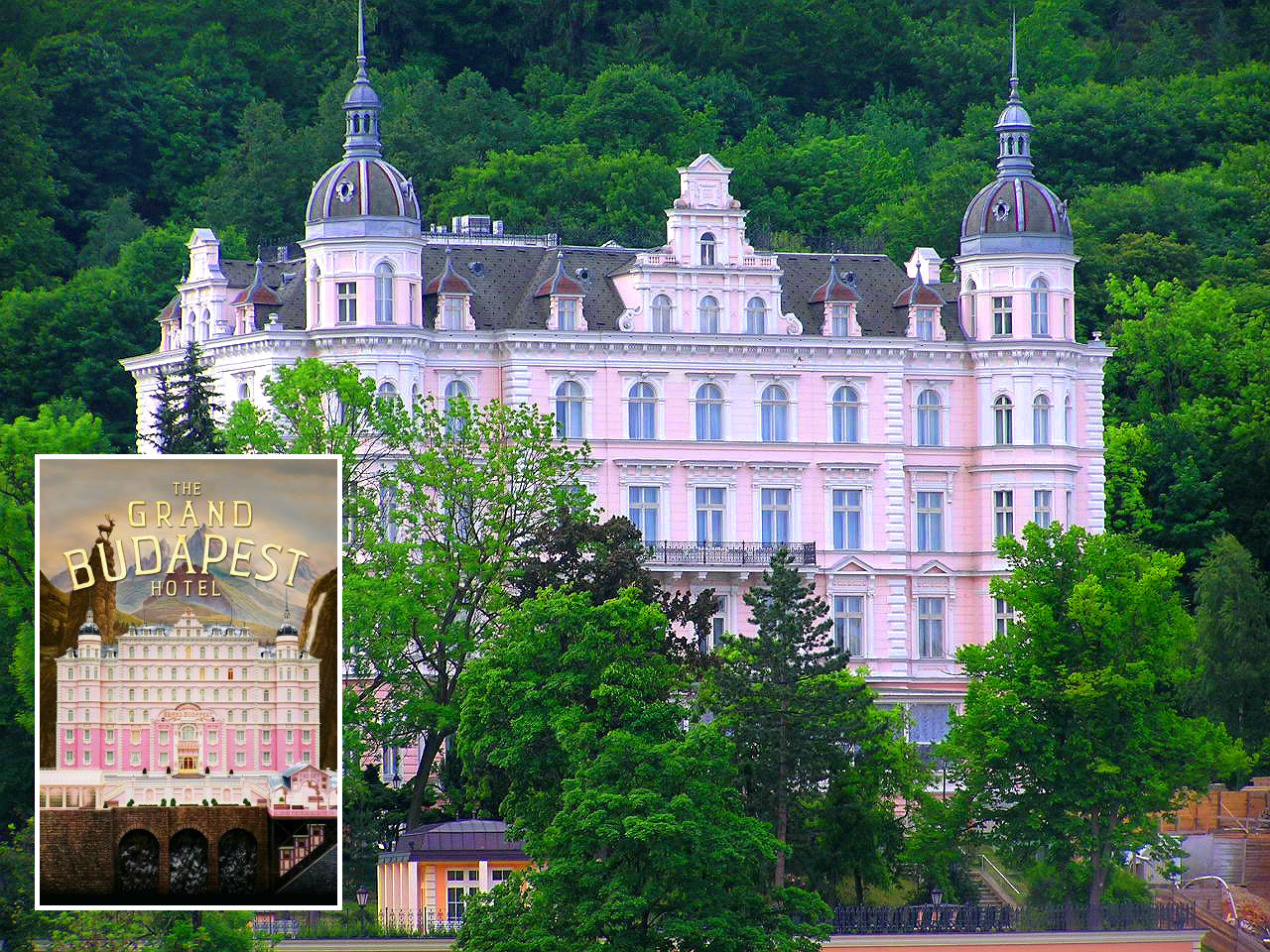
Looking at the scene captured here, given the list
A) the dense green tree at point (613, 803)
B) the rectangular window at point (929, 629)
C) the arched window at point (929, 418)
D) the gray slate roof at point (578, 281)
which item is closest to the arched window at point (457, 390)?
the gray slate roof at point (578, 281)

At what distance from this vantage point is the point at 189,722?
1453 inches

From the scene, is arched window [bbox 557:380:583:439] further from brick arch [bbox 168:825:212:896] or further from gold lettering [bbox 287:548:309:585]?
gold lettering [bbox 287:548:309:585]

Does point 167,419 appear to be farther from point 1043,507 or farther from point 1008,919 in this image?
point 1008,919

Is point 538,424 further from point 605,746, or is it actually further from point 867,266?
point 605,746

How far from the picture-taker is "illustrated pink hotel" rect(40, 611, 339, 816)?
120ft

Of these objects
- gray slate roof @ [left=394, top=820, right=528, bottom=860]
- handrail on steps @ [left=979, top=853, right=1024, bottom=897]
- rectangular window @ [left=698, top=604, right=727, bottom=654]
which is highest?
rectangular window @ [left=698, top=604, right=727, bottom=654]

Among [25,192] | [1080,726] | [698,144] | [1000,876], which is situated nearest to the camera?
[1080,726]

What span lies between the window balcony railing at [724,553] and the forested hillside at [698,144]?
13304 mm

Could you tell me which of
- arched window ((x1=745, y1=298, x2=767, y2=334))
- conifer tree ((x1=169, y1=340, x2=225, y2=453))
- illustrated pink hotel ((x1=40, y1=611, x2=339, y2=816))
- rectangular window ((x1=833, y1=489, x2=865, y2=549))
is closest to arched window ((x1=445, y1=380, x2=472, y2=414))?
conifer tree ((x1=169, y1=340, x2=225, y2=453))

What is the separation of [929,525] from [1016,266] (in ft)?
26.8

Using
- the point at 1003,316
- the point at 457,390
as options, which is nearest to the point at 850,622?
the point at 1003,316

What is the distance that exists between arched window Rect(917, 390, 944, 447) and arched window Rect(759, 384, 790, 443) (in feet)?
14.4

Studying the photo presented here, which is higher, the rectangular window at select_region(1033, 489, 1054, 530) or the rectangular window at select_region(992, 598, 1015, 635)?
the rectangular window at select_region(1033, 489, 1054, 530)

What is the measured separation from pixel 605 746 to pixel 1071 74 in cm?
8202
